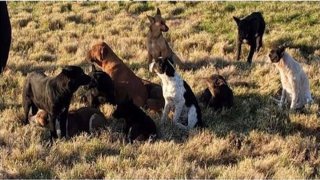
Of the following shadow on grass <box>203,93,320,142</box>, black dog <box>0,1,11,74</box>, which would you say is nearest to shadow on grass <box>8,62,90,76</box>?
shadow on grass <box>203,93,320,142</box>

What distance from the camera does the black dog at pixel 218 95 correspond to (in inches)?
366

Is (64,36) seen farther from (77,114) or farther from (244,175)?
(244,175)

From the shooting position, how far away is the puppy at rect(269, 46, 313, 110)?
30.5 ft

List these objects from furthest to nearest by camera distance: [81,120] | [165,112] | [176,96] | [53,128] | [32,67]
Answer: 1. [32,67]
2. [165,112]
3. [176,96]
4. [81,120]
5. [53,128]

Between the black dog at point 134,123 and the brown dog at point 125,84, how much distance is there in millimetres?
1122

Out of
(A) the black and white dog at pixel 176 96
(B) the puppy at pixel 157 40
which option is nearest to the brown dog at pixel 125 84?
(A) the black and white dog at pixel 176 96

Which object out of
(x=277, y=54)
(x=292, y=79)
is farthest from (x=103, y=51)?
(x=292, y=79)

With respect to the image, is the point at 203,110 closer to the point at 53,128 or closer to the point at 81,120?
the point at 81,120

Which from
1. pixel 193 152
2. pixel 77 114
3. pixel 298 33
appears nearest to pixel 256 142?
pixel 193 152

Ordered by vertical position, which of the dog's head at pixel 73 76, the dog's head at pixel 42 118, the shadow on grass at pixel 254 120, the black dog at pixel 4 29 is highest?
the black dog at pixel 4 29

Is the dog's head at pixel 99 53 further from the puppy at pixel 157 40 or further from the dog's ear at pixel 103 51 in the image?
the puppy at pixel 157 40

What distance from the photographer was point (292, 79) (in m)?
A: 9.37

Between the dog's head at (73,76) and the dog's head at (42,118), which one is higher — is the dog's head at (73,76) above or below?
above

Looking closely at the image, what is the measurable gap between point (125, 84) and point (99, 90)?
62 centimetres
